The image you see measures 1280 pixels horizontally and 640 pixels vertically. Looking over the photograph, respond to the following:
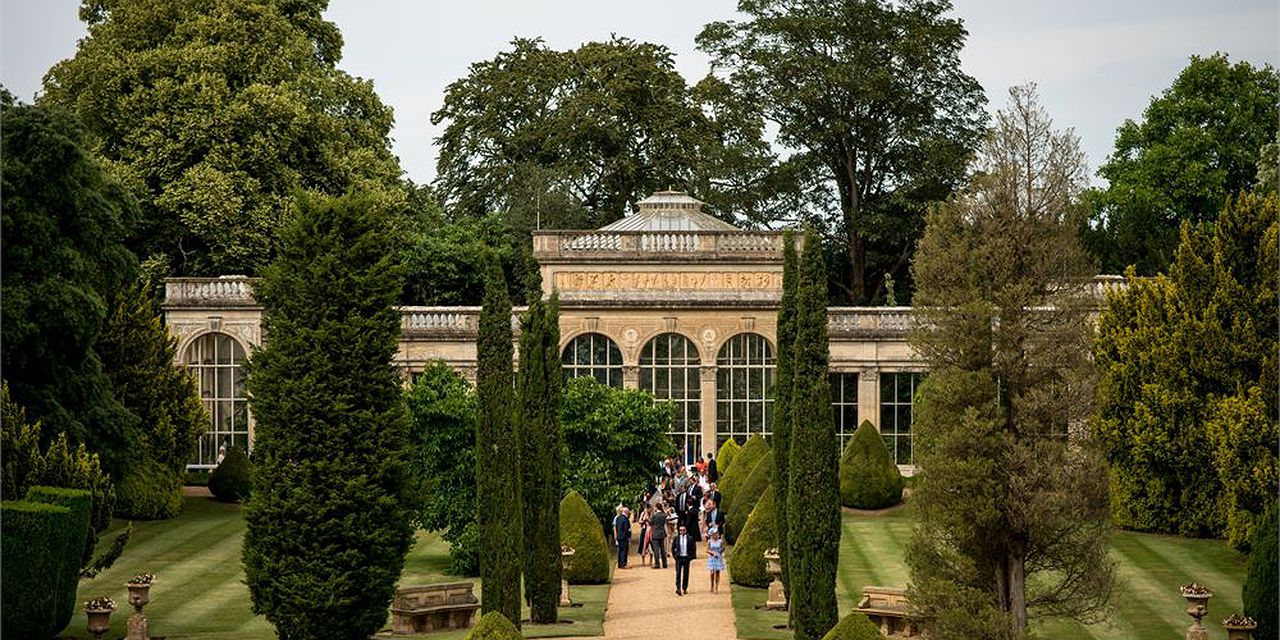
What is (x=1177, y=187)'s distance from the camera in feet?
204

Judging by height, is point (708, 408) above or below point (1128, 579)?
above

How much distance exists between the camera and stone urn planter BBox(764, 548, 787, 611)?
35031 mm

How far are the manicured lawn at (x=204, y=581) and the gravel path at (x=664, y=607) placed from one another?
13.7 inches

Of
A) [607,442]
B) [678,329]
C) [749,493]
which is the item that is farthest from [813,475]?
[678,329]

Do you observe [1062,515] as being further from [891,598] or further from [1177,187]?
[1177,187]

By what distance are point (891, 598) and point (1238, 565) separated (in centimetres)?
851

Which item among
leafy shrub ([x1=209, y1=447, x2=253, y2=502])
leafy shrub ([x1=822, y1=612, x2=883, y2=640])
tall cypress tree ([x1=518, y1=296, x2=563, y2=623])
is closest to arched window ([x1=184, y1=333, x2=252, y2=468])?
leafy shrub ([x1=209, y1=447, x2=253, y2=502])

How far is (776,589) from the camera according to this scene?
3516cm

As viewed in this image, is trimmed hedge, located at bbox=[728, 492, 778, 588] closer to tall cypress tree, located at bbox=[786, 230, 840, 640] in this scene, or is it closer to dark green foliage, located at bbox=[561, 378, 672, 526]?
dark green foliage, located at bbox=[561, 378, 672, 526]

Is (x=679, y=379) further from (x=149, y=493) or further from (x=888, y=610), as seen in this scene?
(x=888, y=610)

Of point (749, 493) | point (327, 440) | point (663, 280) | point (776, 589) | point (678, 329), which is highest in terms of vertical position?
point (663, 280)

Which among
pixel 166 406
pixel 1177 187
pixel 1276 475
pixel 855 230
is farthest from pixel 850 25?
pixel 1276 475

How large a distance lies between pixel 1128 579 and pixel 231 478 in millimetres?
20814

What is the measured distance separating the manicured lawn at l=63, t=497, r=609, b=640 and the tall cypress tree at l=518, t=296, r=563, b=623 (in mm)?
757
